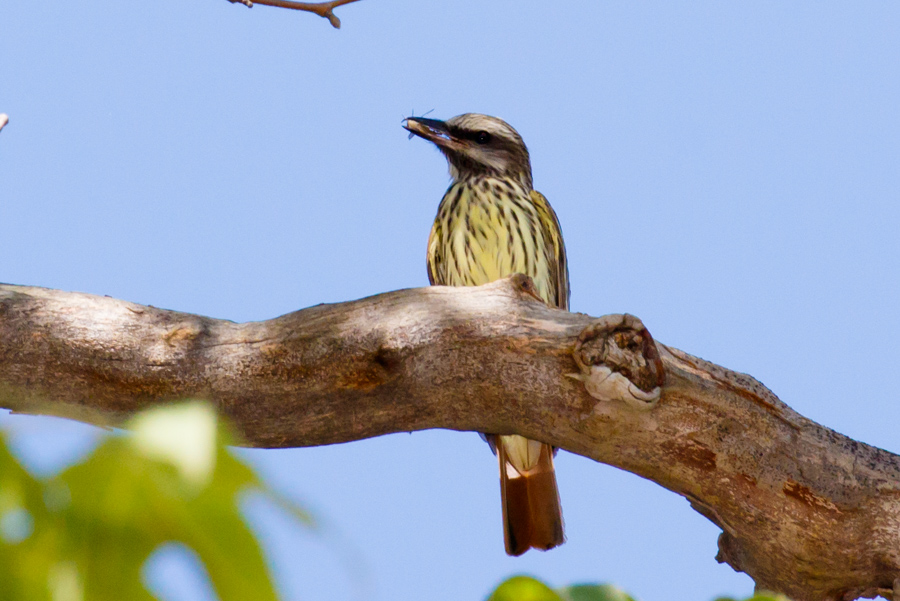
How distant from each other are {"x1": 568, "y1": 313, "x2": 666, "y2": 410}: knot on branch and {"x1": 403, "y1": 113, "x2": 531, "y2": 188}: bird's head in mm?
2948

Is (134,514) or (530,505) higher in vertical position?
(530,505)

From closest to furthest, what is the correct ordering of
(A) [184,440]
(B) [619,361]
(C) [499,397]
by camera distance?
1. (A) [184,440]
2. (B) [619,361]
3. (C) [499,397]

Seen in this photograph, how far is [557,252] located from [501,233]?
0.35 meters

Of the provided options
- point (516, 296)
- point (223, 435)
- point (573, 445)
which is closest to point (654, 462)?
point (573, 445)

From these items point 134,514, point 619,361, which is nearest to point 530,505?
point 619,361

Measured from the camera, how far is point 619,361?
2.81 metres

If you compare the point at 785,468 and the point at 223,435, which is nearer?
the point at 223,435

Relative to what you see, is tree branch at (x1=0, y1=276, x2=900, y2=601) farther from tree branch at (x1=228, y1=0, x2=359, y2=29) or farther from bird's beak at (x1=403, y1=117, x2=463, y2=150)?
bird's beak at (x1=403, y1=117, x2=463, y2=150)

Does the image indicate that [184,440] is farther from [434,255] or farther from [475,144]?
[475,144]

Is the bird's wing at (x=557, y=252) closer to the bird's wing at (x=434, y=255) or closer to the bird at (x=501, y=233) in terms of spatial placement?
the bird at (x=501, y=233)

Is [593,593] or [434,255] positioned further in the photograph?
[434,255]

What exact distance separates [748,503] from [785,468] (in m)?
0.15

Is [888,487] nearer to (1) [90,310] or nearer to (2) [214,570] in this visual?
(1) [90,310]

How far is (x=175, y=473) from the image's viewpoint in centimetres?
77
